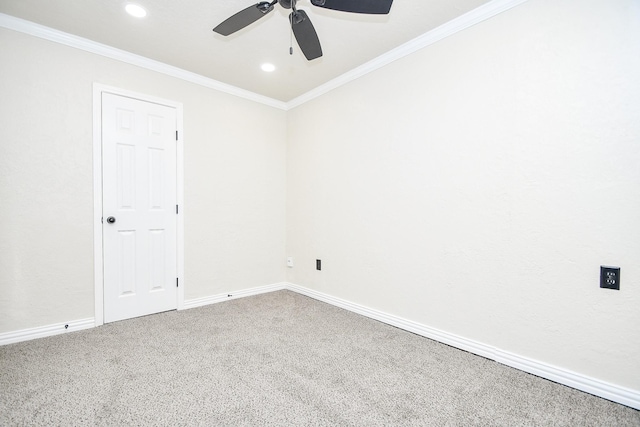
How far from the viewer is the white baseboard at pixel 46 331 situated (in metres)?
2.27

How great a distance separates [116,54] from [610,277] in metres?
4.04

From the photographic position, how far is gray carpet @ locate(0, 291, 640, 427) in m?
1.49

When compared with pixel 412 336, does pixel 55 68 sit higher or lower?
higher

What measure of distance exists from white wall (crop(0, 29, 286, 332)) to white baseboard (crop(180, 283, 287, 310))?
3.2 inches

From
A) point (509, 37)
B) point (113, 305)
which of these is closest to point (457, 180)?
point (509, 37)

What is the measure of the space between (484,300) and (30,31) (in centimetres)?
402

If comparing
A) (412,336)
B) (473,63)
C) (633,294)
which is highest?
(473,63)

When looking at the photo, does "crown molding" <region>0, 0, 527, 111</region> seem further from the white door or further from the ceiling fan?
the ceiling fan

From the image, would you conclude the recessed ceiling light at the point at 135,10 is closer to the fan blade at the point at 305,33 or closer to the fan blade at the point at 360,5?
the fan blade at the point at 305,33

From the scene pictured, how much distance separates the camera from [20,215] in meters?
2.30

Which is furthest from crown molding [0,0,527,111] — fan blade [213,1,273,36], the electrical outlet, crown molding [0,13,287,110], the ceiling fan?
the electrical outlet

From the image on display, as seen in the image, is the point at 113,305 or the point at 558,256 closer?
the point at 558,256

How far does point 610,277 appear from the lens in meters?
1.64

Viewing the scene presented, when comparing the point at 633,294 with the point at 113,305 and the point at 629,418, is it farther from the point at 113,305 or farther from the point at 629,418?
the point at 113,305
